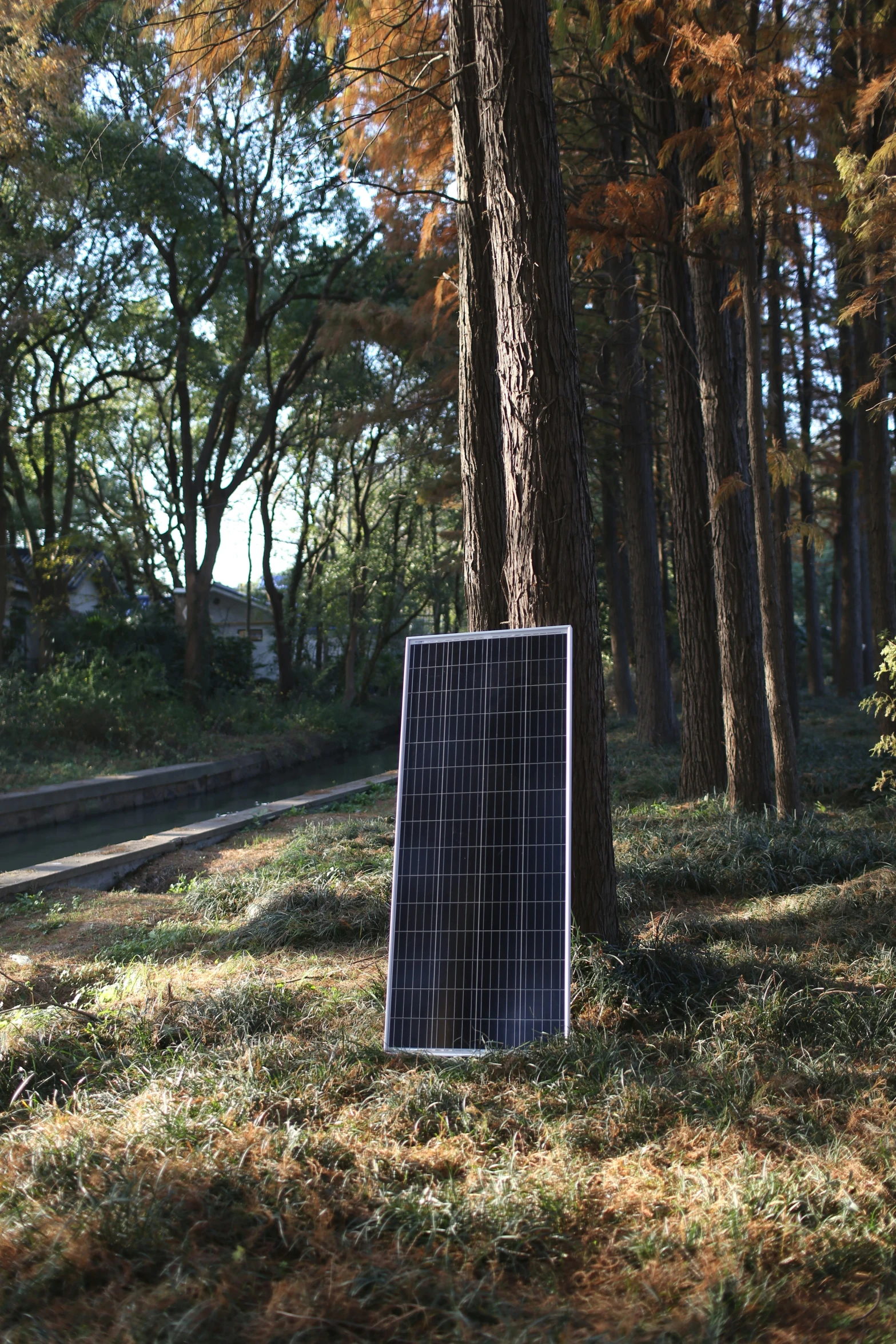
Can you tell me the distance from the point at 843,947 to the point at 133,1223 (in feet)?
11.2

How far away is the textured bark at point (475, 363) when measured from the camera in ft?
18.4

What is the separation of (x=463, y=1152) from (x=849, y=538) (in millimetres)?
18364

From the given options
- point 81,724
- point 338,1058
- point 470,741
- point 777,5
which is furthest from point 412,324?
point 338,1058

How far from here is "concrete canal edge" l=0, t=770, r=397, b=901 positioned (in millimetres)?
8141

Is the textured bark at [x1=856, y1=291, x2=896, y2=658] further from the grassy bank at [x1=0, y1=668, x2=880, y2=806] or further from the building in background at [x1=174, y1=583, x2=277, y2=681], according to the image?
the building in background at [x1=174, y1=583, x2=277, y2=681]

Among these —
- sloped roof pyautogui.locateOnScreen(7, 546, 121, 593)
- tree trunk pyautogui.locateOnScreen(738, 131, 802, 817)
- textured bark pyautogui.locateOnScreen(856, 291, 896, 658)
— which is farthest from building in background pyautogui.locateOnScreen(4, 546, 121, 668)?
tree trunk pyautogui.locateOnScreen(738, 131, 802, 817)

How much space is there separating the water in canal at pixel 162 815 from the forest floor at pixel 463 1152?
7367 mm

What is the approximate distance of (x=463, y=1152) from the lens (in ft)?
9.59

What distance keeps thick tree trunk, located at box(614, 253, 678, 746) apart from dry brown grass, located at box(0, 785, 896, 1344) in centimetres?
886

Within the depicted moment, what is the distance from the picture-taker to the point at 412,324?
46.6ft

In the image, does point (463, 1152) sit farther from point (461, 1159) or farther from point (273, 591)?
point (273, 591)

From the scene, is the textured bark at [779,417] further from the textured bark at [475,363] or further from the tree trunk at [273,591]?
the tree trunk at [273,591]

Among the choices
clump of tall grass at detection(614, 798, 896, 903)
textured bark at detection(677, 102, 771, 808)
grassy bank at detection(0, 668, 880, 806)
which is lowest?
clump of tall grass at detection(614, 798, 896, 903)

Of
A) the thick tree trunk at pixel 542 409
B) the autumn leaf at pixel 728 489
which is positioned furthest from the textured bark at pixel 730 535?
the thick tree trunk at pixel 542 409
